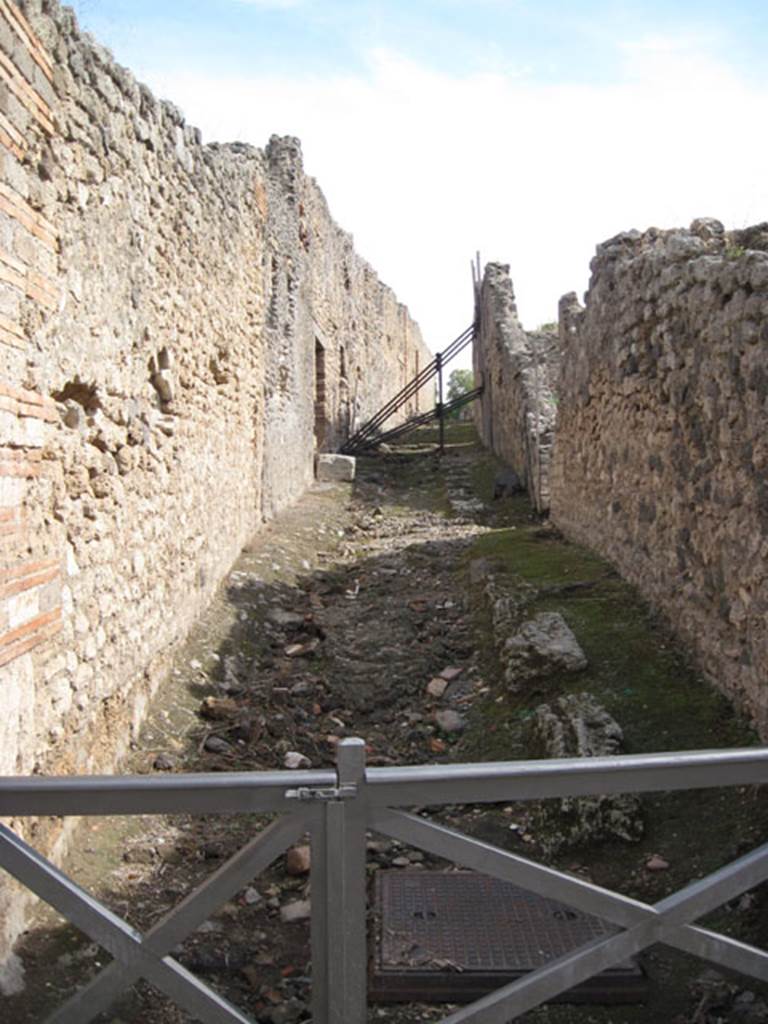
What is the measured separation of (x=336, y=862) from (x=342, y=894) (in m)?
0.08

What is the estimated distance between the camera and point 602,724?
469 centimetres

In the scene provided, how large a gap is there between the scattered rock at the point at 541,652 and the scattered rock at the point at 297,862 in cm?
189

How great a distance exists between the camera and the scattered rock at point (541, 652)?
556 centimetres

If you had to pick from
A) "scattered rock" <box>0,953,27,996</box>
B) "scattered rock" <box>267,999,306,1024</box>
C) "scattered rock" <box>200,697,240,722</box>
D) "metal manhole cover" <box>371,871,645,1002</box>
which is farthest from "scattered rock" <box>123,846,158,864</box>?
"scattered rock" <box>200,697,240,722</box>

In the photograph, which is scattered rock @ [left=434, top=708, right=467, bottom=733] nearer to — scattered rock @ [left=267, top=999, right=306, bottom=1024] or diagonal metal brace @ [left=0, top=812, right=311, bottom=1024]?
scattered rock @ [left=267, top=999, right=306, bottom=1024]

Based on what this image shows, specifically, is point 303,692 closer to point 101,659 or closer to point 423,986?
point 101,659

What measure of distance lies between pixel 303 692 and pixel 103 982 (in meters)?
4.01

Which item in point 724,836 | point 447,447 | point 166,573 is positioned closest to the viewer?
point 724,836

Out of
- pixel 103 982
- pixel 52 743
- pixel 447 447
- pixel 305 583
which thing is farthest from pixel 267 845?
pixel 447 447

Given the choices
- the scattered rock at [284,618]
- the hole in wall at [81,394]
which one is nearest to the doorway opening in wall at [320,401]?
the scattered rock at [284,618]

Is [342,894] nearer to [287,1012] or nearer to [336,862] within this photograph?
[336,862]

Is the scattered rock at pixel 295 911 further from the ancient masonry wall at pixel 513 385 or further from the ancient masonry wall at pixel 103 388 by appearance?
the ancient masonry wall at pixel 513 385

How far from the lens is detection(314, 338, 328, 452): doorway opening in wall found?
15.6 m

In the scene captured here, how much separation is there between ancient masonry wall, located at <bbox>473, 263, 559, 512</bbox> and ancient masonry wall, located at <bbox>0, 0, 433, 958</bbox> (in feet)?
13.5
